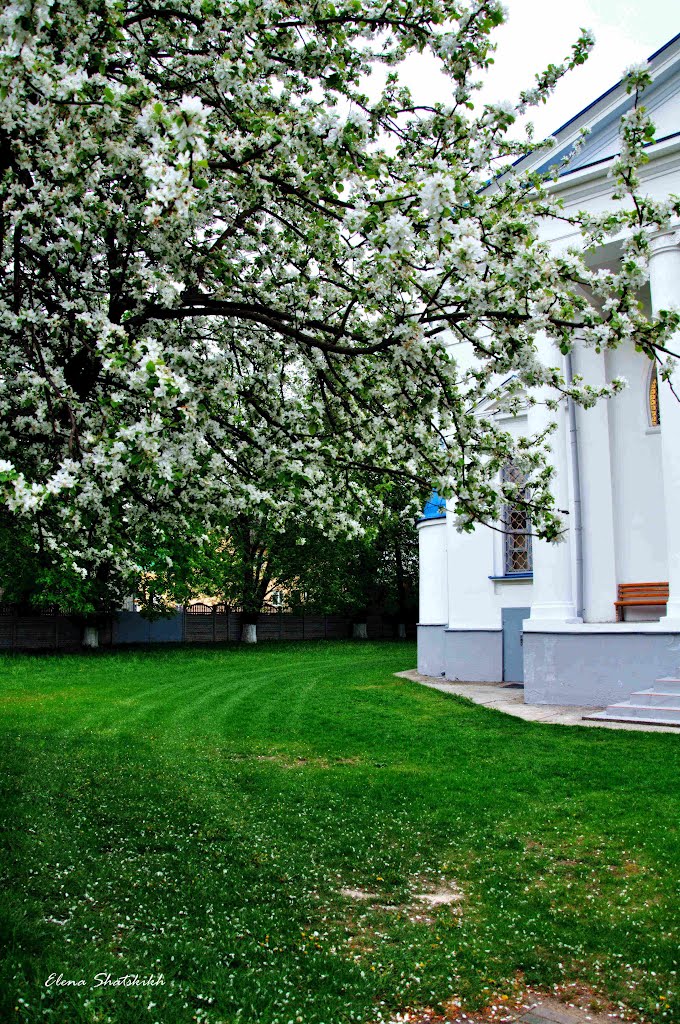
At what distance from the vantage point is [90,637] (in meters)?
27.6

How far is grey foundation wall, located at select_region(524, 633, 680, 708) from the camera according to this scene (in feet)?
38.0

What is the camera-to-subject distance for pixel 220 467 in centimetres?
696

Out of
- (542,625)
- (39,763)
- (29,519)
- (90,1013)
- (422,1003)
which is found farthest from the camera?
(542,625)

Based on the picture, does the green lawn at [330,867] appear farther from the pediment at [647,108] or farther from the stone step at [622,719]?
the pediment at [647,108]

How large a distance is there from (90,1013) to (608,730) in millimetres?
7774

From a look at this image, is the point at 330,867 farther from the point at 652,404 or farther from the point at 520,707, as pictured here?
the point at 652,404

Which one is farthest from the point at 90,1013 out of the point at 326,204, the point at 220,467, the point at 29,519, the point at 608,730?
the point at 608,730

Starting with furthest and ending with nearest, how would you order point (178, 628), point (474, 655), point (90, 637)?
1. point (178, 628)
2. point (90, 637)
3. point (474, 655)

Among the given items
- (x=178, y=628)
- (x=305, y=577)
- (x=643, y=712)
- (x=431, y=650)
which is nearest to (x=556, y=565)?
(x=643, y=712)

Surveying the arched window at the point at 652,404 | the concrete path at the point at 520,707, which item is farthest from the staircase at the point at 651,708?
the arched window at the point at 652,404

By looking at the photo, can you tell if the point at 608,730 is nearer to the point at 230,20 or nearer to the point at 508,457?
the point at 508,457

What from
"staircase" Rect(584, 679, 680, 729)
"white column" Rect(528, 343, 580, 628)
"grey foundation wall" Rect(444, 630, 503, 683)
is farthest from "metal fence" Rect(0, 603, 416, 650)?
"staircase" Rect(584, 679, 680, 729)

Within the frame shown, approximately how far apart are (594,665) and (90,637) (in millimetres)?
19689

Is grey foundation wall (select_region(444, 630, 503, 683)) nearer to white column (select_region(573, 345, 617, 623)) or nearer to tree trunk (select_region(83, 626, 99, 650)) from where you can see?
white column (select_region(573, 345, 617, 623))
